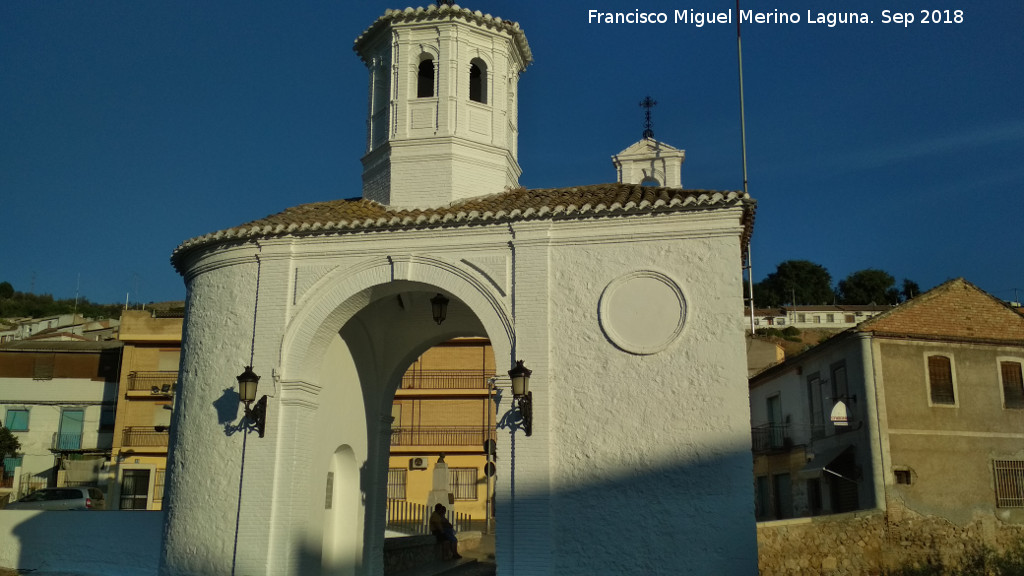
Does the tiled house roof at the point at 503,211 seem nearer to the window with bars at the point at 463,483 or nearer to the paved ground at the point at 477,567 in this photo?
the paved ground at the point at 477,567

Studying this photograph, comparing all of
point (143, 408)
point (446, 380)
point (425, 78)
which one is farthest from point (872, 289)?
point (425, 78)

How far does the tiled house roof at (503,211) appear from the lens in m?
12.8

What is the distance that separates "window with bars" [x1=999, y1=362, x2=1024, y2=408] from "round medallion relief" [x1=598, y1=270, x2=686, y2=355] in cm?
1337

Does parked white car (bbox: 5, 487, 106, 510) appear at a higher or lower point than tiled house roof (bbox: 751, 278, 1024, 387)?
lower

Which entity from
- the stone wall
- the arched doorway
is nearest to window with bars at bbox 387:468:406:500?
the stone wall

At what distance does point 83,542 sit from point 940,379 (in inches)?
736

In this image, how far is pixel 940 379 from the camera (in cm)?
2170

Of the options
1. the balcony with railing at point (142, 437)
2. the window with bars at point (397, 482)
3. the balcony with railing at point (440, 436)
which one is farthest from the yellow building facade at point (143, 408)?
the balcony with railing at point (440, 436)

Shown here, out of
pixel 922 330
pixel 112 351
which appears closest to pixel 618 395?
pixel 922 330

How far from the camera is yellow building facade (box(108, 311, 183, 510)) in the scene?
113 ft

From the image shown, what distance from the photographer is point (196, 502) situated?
13.6 meters

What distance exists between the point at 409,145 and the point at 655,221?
17.5 ft

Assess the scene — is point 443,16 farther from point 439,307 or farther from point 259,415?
point 259,415

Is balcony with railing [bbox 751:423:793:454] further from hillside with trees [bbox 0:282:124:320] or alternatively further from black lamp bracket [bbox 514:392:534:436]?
hillside with trees [bbox 0:282:124:320]
